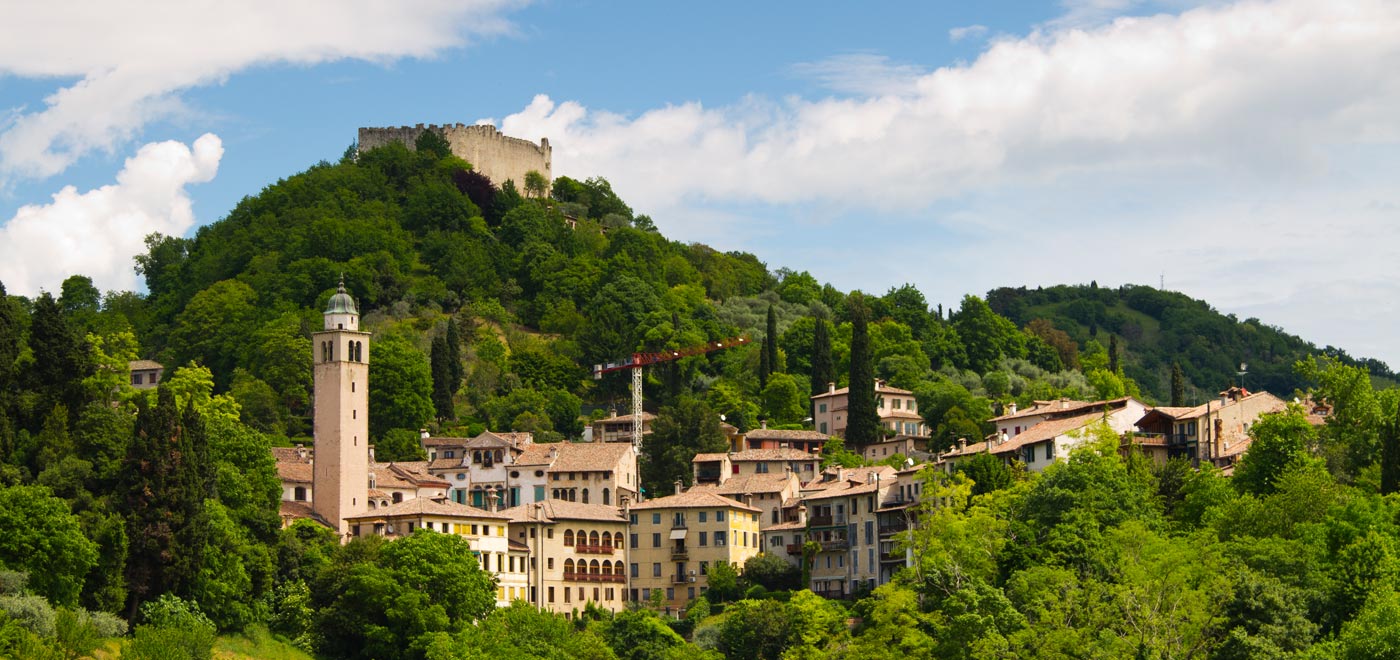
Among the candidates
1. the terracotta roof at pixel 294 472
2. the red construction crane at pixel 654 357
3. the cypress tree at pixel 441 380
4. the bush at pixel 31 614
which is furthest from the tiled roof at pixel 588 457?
the bush at pixel 31 614

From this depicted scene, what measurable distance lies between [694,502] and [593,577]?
6.37 meters

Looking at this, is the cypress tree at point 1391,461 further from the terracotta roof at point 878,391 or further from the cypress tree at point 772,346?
the cypress tree at point 772,346

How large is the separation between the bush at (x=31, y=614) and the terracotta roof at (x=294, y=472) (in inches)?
1064

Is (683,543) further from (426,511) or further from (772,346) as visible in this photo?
(772,346)

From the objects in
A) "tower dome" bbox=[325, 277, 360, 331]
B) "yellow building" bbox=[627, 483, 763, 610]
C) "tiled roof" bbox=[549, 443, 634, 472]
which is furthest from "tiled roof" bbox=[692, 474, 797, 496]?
"tower dome" bbox=[325, 277, 360, 331]

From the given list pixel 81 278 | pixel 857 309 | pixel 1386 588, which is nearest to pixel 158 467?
pixel 1386 588

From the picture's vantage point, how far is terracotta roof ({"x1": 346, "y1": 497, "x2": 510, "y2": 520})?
Answer: 94.5 metres

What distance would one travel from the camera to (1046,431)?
328 feet

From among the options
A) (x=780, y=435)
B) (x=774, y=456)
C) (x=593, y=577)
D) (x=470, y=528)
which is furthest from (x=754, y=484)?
(x=470, y=528)

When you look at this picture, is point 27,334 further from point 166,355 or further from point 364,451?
point 166,355

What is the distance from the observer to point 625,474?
112938 mm

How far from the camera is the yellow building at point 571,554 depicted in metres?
99.9

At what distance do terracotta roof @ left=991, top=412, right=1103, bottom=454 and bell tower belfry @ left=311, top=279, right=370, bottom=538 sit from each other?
3161cm

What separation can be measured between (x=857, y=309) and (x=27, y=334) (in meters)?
A: 54.4
